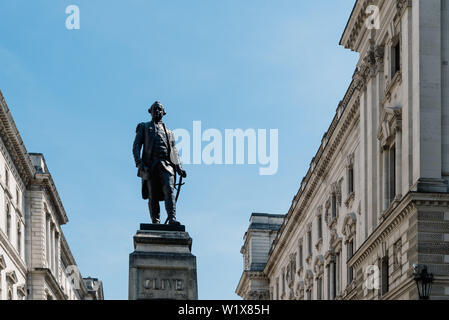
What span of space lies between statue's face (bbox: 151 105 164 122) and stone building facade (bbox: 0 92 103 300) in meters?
35.9

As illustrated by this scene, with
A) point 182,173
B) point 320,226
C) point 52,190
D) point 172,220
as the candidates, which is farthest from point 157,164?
point 52,190

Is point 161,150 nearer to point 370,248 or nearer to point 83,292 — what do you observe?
point 370,248

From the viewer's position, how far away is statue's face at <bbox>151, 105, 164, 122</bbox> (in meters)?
23.7

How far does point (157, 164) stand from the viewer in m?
23.2

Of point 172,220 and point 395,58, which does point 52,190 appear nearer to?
point 395,58

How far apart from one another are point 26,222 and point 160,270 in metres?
53.7

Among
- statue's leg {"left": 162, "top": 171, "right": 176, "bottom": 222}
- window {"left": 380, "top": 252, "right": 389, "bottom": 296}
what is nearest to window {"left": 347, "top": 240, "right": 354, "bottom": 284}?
window {"left": 380, "top": 252, "right": 389, "bottom": 296}

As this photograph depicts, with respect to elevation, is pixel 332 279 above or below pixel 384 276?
above

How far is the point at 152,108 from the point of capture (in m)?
23.7

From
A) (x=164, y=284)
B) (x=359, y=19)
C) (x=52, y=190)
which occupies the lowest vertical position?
(x=164, y=284)

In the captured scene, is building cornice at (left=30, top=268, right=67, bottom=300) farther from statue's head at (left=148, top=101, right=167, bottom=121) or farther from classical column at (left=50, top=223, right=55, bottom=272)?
statue's head at (left=148, top=101, right=167, bottom=121)

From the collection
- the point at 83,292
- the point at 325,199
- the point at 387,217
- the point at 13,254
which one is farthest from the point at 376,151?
the point at 83,292

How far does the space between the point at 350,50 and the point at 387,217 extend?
41.8 ft

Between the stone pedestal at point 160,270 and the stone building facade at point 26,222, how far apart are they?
122 feet
